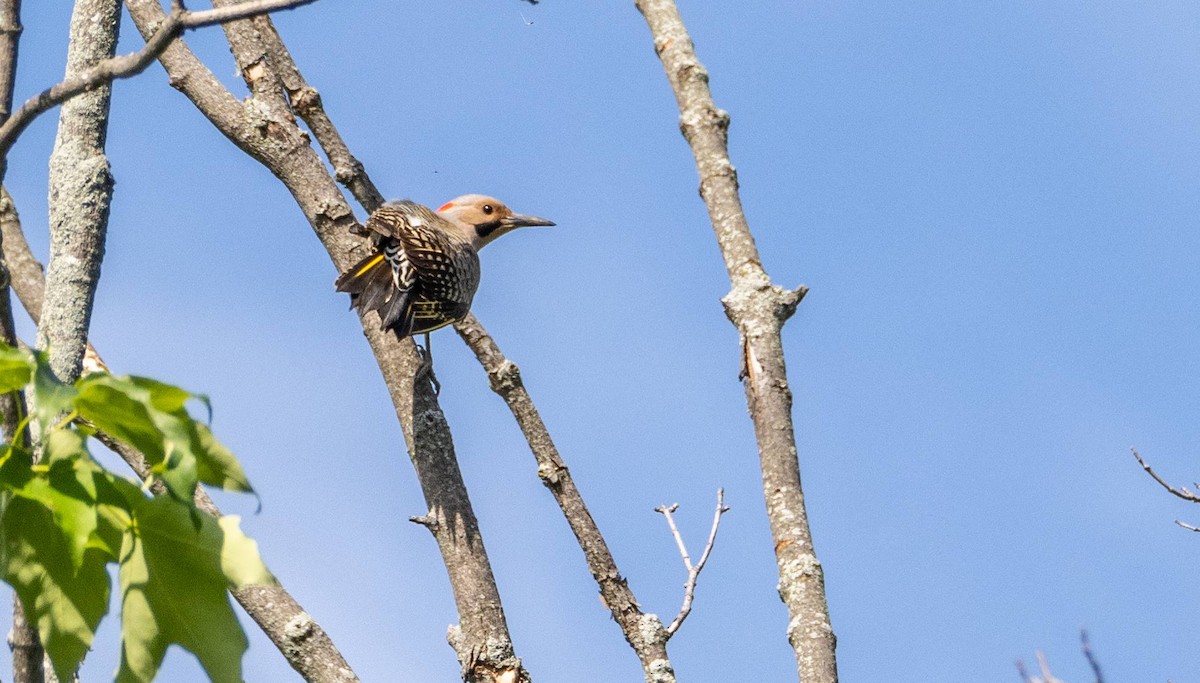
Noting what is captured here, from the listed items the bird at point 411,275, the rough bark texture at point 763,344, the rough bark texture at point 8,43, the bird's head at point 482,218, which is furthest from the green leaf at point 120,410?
the bird's head at point 482,218

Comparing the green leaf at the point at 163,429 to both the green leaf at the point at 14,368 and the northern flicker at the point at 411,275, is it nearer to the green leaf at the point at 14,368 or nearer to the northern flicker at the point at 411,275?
the green leaf at the point at 14,368

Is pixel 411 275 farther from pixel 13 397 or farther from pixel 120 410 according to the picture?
pixel 120 410

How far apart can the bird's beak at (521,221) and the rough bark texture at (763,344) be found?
348 centimetres

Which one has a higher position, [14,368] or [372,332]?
[372,332]

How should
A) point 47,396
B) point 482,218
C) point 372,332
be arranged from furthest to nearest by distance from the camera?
point 482,218 → point 372,332 → point 47,396

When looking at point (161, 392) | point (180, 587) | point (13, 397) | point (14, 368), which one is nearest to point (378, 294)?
point (13, 397)

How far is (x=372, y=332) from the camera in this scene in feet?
17.6

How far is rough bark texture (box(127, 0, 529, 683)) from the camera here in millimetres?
4535

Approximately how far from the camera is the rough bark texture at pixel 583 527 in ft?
16.7

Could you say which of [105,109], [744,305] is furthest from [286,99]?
[744,305]

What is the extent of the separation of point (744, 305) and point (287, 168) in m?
2.04

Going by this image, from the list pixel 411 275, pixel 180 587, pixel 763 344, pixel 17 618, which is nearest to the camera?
pixel 180 587

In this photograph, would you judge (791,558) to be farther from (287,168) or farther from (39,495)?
(287,168)

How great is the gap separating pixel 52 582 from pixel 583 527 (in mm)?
3180
